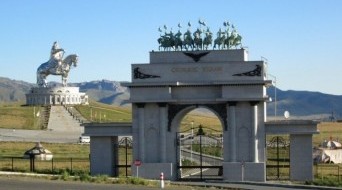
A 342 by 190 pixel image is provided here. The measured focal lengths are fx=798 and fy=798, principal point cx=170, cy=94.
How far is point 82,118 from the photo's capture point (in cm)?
12744

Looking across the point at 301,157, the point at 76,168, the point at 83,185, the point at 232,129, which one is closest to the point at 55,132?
the point at 76,168

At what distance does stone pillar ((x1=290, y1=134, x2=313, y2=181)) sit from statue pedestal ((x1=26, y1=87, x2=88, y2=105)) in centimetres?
9294

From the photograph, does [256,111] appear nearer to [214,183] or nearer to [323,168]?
[214,183]

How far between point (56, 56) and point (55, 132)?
33178mm

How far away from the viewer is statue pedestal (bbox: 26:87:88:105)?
140375 millimetres

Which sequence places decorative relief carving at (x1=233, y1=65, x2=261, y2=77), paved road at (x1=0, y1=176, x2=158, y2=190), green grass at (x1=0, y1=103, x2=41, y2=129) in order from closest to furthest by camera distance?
1. paved road at (x1=0, y1=176, x2=158, y2=190)
2. decorative relief carving at (x1=233, y1=65, x2=261, y2=77)
3. green grass at (x1=0, y1=103, x2=41, y2=129)

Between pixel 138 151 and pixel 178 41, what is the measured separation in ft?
25.5

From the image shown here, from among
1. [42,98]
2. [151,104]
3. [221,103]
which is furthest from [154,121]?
[42,98]

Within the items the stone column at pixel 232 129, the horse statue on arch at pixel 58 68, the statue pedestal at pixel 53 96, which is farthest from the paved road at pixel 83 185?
the horse statue on arch at pixel 58 68

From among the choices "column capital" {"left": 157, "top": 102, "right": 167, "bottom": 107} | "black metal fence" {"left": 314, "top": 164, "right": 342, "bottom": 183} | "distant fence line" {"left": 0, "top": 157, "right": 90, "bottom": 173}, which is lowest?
"black metal fence" {"left": 314, "top": 164, "right": 342, "bottom": 183}

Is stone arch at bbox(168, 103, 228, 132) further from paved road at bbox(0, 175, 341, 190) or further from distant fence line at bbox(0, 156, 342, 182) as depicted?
paved road at bbox(0, 175, 341, 190)

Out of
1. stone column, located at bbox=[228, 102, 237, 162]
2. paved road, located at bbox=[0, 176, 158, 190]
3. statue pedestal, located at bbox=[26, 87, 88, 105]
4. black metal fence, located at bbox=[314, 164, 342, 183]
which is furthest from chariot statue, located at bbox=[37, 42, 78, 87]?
paved road, located at bbox=[0, 176, 158, 190]

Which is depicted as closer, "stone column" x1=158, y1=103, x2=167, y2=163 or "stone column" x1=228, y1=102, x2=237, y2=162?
"stone column" x1=228, y1=102, x2=237, y2=162

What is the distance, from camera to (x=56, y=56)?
14312 cm
